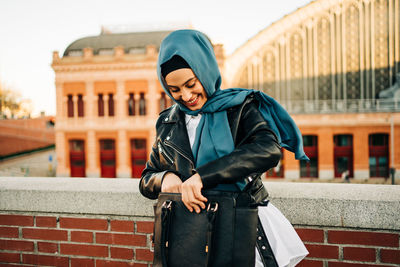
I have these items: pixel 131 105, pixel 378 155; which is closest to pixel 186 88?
pixel 131 105

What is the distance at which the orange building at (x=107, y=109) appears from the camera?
77.9 ft

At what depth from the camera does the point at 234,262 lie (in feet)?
3.91

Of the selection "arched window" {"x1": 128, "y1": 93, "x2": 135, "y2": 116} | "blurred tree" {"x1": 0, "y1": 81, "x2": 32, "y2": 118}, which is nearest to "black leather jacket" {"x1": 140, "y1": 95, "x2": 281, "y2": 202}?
"arched window" {"x1": 128, "y1": 93, "x2": 135, "y2": 116}

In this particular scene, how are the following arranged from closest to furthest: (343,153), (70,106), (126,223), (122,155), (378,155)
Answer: (126,223) → (378,155) → (343,153) → (122,155) → (70,106)

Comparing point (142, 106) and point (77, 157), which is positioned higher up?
point (142, 106)

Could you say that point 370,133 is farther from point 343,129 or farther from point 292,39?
point 292,39

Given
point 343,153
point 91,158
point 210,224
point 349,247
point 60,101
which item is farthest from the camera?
point 60,101

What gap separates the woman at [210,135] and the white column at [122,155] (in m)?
23.0

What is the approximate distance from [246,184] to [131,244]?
1.17 metres

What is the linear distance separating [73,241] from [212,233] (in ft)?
4.81

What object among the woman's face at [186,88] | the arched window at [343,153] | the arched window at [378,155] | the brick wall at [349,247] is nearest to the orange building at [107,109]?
the arched window at [343,153]

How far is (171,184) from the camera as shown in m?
1.36

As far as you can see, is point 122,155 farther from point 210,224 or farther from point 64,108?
point 210,224

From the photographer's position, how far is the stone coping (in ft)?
5.83
